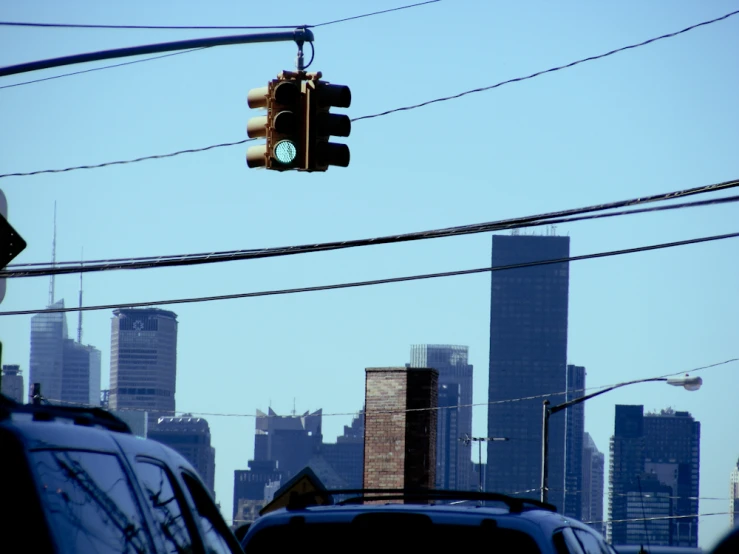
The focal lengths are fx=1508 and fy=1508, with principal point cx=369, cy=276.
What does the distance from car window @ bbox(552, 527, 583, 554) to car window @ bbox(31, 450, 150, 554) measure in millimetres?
2233

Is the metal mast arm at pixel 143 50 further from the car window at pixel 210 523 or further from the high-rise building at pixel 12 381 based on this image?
the high-rise building at pixel 12 381

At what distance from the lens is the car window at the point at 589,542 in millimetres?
7591

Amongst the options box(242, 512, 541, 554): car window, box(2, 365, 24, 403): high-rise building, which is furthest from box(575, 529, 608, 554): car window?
box(2, 365, 24, 403): high-rise building

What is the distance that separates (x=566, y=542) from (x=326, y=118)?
8.89 m

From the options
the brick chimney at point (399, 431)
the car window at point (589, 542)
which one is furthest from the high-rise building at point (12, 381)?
the car window at point (589, 542)

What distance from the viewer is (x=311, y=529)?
22.8ft

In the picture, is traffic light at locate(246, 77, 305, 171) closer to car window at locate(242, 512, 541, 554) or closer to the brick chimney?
car window at locate(242, 512, 541, 554)

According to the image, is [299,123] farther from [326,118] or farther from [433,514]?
[433,514]

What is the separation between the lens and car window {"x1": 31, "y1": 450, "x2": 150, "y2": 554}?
4.57 m

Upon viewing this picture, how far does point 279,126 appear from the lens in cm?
1520

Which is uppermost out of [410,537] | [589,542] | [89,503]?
[89,503]

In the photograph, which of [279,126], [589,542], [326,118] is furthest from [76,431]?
[326,118]

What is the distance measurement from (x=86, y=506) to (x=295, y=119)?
10707 mm

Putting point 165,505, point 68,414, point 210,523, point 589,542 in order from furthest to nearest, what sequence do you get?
point 589,542
point 210,523
point 165,505
point 68,414
